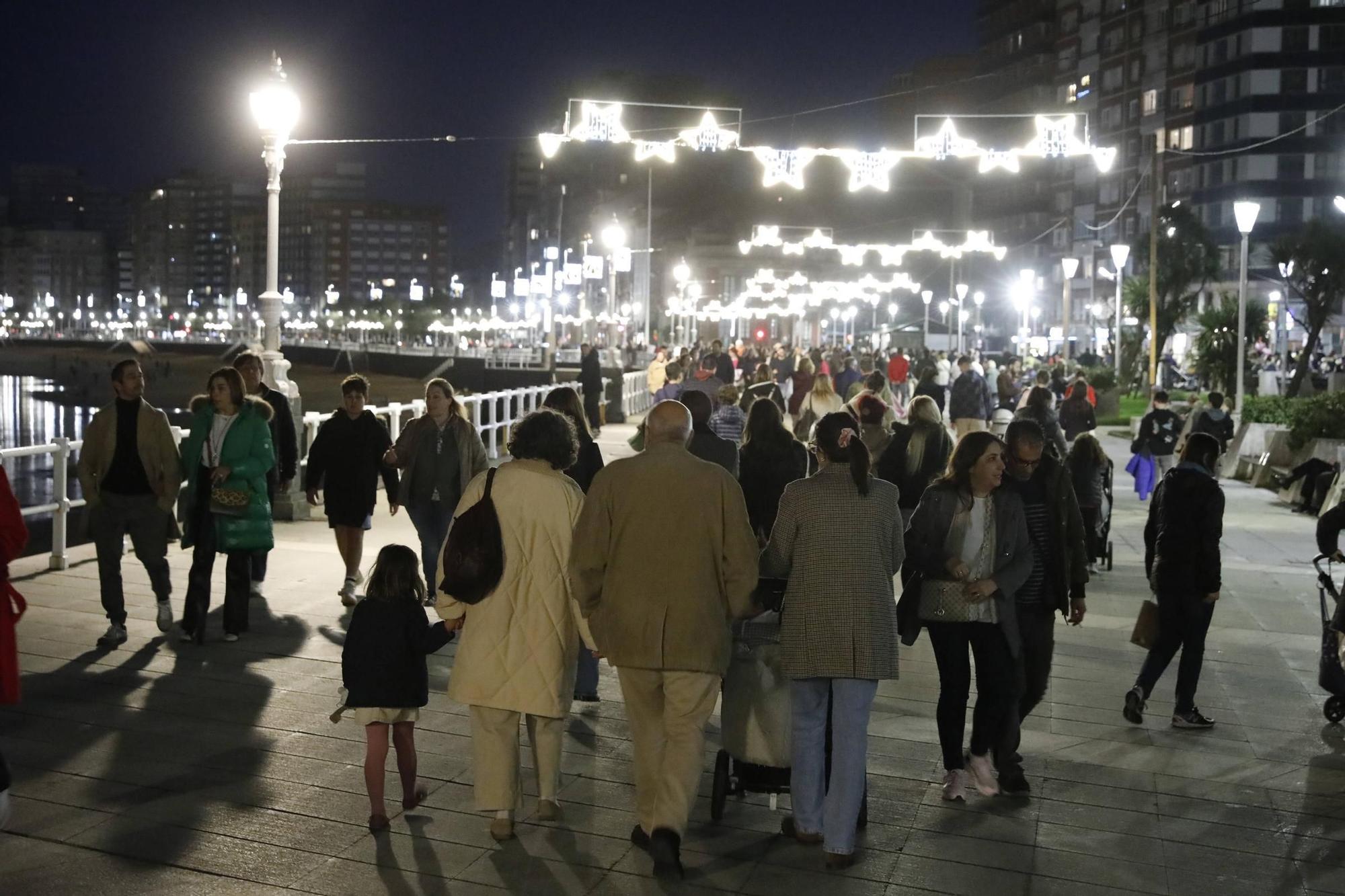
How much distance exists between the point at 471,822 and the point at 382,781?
0.42 meters

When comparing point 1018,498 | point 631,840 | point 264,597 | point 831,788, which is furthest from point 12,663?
point 264,597

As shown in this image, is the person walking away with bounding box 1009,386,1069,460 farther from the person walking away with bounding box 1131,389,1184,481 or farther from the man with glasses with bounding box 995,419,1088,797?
the man with glasses with bounding box 995,419,1088,797

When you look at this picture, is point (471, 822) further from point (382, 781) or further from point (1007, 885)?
point (1007, 885)

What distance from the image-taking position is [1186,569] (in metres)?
7.73

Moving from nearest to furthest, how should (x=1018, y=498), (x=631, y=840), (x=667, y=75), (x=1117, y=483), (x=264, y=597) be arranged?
1. (x=631, y=840)
2. (x=1018, y=498)
3. (x=264, y=597)
4. (x=1117, y=483)
5. (x=667, y=75)

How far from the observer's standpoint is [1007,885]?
5402 millimetres

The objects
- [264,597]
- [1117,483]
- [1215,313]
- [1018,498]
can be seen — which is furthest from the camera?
[1215,313]

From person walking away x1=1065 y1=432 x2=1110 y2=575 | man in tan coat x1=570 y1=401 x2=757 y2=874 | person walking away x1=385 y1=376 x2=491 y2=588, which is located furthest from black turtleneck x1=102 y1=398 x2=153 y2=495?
person walking away x1=1065 y1=432 x2=1110 y2=575

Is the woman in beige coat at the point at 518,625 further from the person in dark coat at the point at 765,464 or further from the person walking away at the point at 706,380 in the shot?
the person walking away at the point at 706,380

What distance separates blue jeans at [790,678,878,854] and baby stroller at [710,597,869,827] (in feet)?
0.30

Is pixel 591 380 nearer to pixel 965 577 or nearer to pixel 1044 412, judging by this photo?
pixel 1044 412

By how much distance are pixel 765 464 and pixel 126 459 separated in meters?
3.99

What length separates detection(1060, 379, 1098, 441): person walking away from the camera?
17.5m

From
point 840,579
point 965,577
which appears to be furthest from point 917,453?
point 840,579
